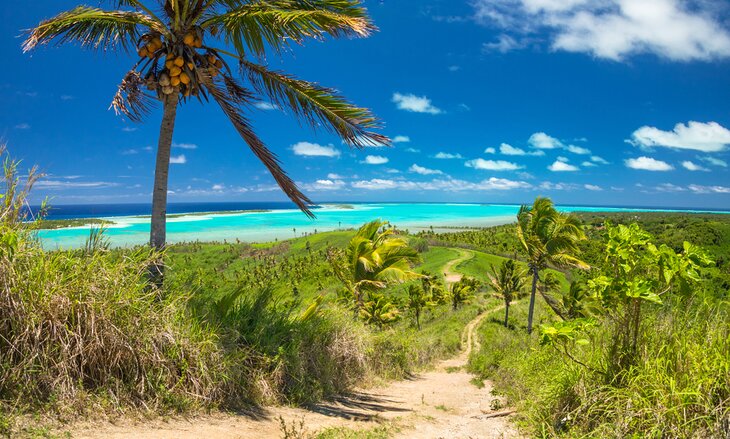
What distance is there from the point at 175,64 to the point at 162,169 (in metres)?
1.55

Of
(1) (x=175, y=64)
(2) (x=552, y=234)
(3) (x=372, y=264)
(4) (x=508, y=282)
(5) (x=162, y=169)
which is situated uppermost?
(1) (x=175, y=64)

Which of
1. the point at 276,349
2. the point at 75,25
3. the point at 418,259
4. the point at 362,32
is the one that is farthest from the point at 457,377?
the point at 75,25

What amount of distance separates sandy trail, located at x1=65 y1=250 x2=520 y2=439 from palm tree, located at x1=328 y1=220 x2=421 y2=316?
16.5ft

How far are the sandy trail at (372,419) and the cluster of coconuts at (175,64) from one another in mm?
4495

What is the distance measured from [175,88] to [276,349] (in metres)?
4.19

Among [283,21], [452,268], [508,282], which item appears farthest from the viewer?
[452,268]

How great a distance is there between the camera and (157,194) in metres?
6.34

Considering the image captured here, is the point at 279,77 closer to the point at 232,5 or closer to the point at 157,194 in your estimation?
the point at 232,5

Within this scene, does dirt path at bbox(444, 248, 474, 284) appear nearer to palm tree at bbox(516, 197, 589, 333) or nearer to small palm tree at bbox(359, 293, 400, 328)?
palm tree at bbox(516, 197, 589, 333)

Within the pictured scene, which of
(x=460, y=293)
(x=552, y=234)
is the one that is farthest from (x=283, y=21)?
(x=460, y=293)

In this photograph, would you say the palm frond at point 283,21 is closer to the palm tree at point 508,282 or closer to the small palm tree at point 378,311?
the small palm tree at point 378,311

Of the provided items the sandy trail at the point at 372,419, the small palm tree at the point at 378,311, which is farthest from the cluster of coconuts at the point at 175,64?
the small palm tree at the point at 378,311

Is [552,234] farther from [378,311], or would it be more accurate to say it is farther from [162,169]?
[162,169]

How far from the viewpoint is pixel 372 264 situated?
14961 millimetres
